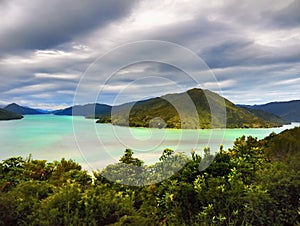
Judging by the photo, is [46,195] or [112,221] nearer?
[112,221]

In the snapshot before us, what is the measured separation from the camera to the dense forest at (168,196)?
5.26 metres

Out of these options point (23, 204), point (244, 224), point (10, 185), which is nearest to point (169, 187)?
point (244, 224)

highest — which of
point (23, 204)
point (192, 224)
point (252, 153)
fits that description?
point (252, 153)

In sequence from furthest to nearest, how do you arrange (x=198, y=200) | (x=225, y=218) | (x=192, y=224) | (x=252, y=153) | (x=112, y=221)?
(x=252, y=153), (x=198, y=200), (x=192, y=224), (x=225, y=218), (x=112, y=221)

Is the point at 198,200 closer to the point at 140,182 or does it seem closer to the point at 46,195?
the point at 140,182

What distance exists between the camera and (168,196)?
665 cm

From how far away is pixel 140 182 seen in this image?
7832 millimetres

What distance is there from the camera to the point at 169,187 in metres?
6.84

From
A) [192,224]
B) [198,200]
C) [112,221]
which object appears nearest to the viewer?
[112,221]

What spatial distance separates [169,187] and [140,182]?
1.19 m

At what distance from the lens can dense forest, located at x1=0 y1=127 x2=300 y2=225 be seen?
17.3 ft

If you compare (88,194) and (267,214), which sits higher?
(88,194)

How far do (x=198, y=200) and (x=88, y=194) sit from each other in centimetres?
236

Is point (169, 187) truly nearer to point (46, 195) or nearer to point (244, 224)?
point (244, 224)
